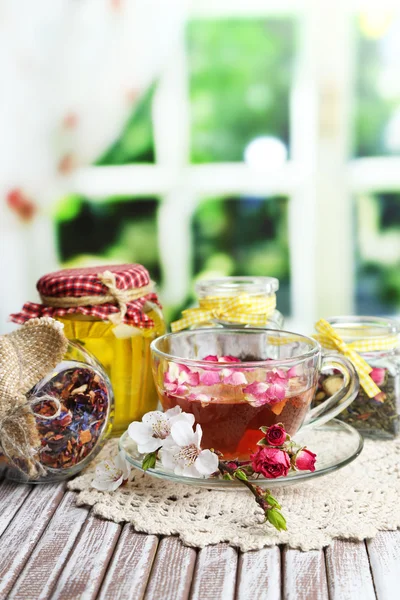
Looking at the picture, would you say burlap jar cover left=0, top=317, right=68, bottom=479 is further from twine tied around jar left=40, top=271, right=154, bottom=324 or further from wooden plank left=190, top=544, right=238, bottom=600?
wooden plank left=190, top=544, right=238, bottom=600

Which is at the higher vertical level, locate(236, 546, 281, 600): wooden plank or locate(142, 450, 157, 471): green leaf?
locate(142, 450, 157, 471): green leaf

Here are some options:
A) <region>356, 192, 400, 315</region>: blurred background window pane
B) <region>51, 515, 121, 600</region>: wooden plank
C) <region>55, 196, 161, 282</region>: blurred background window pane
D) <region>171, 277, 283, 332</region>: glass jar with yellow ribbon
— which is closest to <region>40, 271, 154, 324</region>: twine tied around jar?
<region>171, 277, 283, 332</region>: glass jar with yellow ribbon

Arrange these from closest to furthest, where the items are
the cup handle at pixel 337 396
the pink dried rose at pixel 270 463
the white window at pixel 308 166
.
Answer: the pink dried rose at pixel 270 463, the cup handle at pixel 337 396, the white window at pixel 308 166

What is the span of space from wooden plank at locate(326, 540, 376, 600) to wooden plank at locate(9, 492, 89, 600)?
Result: 0.26 meters

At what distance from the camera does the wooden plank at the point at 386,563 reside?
631 mm

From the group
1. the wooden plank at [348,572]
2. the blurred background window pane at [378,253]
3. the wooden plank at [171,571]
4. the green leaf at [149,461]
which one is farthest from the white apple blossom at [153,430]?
the blurred background window pane at [378,253]

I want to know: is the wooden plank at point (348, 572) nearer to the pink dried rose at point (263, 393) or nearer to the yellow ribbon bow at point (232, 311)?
the pink dried rose at point (263, 393)

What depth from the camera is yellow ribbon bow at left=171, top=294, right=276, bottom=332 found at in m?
1.03

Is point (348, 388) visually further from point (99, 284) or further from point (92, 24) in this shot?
point (92, 24)

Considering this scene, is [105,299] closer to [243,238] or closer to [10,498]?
[10,498]

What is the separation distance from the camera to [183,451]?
789mm

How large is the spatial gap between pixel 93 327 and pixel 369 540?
0.48 m

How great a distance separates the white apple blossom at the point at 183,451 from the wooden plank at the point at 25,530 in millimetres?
146

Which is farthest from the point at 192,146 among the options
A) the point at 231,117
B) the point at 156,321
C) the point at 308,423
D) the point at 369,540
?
the point at 369,540
